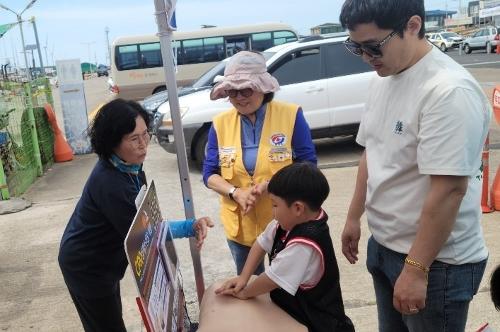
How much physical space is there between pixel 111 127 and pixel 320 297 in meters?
1.07

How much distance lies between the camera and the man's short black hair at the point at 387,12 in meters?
1.52

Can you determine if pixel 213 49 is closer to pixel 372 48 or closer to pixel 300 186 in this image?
pixel 300 186

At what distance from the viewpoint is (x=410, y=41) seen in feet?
5.19

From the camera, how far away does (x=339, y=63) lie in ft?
24.2

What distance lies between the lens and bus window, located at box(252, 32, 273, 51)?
16.9 metres

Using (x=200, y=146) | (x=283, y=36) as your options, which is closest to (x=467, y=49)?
(x=283, y=36)

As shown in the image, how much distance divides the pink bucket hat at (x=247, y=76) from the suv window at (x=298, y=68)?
197 inches

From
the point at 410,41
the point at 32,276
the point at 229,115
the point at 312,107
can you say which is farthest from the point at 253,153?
the point at 312,107

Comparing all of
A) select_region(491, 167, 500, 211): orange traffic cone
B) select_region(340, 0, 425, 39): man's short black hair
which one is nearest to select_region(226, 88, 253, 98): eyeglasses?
select_region(340, 0, 425, 39): man's short black hair

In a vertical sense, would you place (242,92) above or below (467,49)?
below

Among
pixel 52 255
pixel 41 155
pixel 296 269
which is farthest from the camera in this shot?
Result: pixel 41 155

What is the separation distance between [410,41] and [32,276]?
3804 mm

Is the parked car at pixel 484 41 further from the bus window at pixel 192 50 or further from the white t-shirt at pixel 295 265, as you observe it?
the white t-shirt at pixel 295 265

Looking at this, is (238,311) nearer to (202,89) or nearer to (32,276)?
(32,276)
